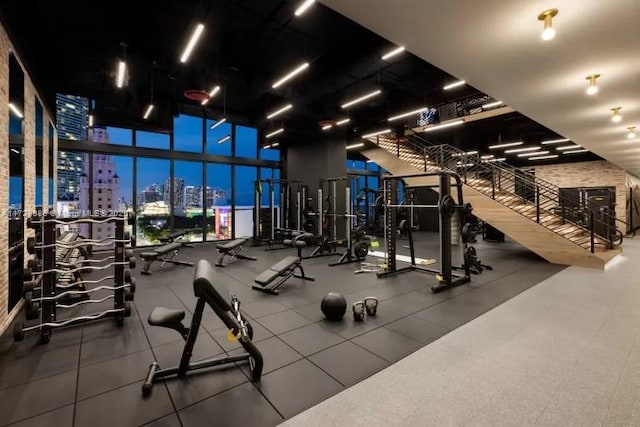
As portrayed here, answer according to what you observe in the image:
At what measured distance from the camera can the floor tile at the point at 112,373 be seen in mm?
2052

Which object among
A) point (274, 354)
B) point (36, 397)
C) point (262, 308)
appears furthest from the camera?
point (262, 308)

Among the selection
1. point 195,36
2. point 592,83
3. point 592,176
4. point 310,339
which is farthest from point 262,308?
point 592,176

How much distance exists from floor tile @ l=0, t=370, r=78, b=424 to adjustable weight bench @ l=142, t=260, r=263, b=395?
1.73 ft

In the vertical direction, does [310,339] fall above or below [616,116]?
below

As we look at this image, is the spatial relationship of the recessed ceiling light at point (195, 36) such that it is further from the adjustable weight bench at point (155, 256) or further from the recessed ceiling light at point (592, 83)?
the recessed ceiling light at point (592, 83)

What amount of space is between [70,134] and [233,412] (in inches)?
345

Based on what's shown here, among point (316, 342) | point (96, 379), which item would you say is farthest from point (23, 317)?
point (316, 342)

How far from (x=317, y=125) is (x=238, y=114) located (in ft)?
9.60

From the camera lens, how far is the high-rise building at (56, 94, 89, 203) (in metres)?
7.15

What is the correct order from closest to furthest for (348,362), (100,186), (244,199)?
(348,362)
(100,186)
(244,199)

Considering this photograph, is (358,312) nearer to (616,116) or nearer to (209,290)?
(209,290)

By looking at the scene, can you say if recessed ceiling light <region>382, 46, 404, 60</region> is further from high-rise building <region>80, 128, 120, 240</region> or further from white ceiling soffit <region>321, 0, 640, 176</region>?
high-rise building <region>80, 128, 120, 240</region>

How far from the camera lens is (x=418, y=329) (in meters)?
2.97

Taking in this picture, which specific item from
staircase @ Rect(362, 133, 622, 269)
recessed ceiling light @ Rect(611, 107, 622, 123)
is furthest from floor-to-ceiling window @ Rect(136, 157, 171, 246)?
recessed ceiling light @ Rect(611, 107, 622, 123)
